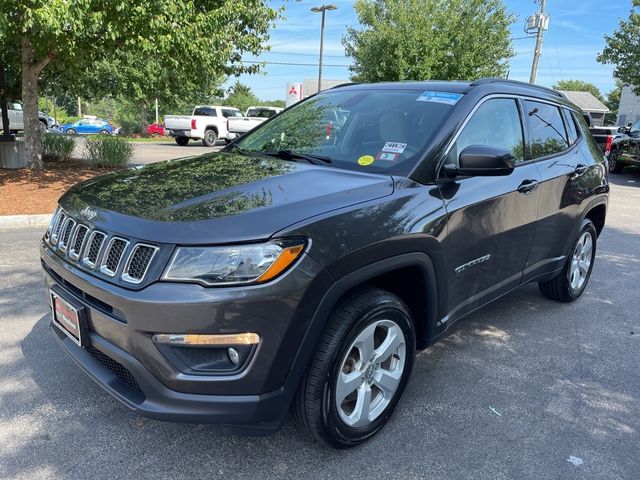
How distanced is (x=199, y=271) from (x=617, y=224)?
27.1 ft

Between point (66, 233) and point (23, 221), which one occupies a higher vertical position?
point (66, 233)

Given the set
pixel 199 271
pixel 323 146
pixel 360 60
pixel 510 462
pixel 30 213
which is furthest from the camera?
pixel 360 60

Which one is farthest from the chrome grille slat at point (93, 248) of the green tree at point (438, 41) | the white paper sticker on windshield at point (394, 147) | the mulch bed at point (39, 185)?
the green tree at point (438, 41)

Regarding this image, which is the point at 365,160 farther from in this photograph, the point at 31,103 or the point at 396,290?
the point at 31,103

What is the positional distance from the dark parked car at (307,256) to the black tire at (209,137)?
2229cm

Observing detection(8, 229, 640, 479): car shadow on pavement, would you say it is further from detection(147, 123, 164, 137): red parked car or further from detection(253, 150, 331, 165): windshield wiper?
detection(147, 123, 164, 137): red parked car

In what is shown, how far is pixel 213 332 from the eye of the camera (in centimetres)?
204

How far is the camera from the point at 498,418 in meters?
2.95

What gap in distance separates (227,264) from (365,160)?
51.2 inches

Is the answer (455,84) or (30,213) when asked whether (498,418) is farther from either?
(30,213)

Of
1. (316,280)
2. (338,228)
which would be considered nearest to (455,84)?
(338,228)

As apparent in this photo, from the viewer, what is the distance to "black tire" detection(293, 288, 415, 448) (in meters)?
2.30

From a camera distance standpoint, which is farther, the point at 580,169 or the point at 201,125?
the point at 201,125

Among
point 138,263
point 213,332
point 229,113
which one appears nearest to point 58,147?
point 138,263
